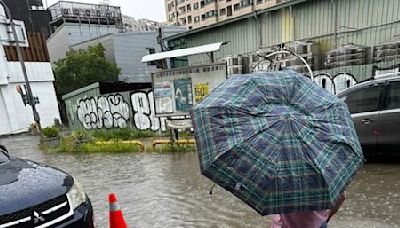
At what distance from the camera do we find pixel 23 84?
80.0ft

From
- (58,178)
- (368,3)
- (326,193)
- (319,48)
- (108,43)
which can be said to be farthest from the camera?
(108,43)

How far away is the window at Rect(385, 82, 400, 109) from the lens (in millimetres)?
5777

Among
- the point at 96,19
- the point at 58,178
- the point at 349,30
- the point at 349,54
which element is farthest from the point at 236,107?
the point at 96,19

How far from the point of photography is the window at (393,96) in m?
5.78

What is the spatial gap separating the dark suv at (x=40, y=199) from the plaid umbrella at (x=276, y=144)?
201 centimetres

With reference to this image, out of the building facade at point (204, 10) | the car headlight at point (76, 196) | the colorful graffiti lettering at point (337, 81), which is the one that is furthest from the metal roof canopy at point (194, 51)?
the building facade at point (204, 10)

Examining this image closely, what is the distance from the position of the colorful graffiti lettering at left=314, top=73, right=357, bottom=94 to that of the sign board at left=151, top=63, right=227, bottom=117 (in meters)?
3.24

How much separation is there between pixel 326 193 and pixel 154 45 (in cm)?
3137

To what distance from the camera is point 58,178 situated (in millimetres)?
3436

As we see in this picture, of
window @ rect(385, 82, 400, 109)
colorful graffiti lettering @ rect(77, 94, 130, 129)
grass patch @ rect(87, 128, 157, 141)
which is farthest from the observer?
colorful graffiti lettering @ rect(77, 94, 130, 129)

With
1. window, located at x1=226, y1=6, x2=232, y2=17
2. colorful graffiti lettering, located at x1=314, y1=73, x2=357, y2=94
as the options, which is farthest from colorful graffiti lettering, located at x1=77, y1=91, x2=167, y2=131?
window, located at x1=226, y1=6, x2=232, y2=17

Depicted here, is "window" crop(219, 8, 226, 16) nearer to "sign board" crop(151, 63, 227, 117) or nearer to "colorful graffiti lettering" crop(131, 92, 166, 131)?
"colorful graffiti lettering" crop(131, 92, 166, 131)

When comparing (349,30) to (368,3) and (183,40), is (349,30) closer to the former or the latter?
(368,3)

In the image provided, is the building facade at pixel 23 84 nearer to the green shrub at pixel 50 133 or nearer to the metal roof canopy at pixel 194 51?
the green shrub at pixel 50 133
